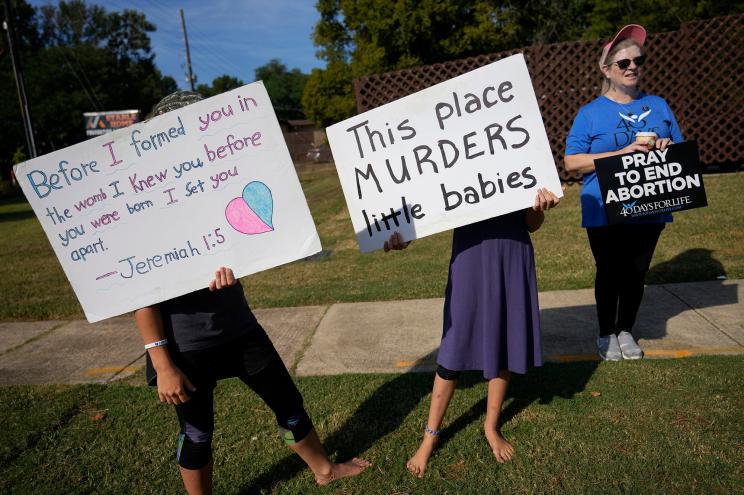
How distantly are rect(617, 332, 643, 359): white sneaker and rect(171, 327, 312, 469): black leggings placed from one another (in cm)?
228

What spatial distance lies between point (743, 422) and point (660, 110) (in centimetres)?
181

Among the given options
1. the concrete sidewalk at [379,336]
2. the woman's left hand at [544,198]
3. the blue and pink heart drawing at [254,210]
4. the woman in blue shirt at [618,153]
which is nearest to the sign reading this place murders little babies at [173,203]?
the blue and pink heart drawing at [254,210]

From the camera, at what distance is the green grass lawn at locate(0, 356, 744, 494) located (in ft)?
8.17

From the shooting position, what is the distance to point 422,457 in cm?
263

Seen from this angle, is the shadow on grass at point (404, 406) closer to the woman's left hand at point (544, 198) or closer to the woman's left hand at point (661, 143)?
the woman's left hand at point (544, 198)

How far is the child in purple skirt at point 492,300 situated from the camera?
8.06ft

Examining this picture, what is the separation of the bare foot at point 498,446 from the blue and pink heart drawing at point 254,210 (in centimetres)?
154

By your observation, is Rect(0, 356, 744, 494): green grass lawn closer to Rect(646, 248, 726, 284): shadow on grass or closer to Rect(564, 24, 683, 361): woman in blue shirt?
Rect(564, 24, 683, 361): woman in blue shirt

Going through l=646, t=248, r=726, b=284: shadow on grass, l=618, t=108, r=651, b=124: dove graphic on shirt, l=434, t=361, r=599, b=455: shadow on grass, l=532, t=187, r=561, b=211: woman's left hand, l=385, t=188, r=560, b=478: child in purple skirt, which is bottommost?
l=646, t=248, r=726, b=284: shadow on grass

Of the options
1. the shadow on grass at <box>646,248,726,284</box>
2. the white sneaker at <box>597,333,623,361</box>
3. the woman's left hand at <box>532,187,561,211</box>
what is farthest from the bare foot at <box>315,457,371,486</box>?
the shadow on grass at <box>646,248,726,284</box>

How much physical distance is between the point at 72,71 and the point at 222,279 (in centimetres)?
4846

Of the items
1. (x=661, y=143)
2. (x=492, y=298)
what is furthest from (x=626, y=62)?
(x=492, y=298)

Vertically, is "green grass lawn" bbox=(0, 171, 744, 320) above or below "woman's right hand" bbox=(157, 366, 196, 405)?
below

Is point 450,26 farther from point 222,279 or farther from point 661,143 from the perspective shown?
point 222,279
